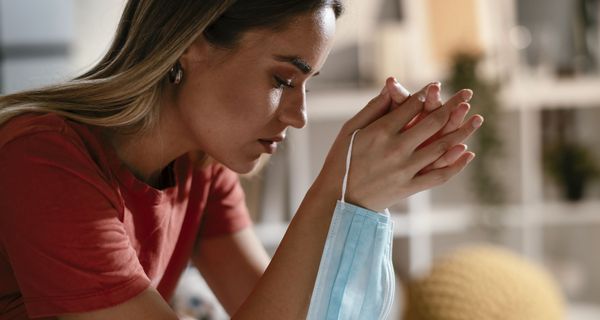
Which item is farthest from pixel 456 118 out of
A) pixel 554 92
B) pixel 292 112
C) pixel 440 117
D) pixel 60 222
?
pixel 554 92

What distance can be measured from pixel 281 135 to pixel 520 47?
274 cm

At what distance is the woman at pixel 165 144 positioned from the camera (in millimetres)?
1027

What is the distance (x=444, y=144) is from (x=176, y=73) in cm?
39

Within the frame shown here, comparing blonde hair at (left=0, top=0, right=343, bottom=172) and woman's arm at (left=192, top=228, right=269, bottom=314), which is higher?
blonde hair at (left=0, top=0, right=343, bottom=172)

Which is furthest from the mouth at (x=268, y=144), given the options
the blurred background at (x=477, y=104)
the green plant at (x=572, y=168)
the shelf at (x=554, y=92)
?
the green plant at (x=572, y=168)

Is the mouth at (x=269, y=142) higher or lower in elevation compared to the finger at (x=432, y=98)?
lower

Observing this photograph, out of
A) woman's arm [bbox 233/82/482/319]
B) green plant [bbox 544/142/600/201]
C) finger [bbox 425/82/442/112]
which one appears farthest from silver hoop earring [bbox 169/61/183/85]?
green plant [bbox 544/142/600/201]

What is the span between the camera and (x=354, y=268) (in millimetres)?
1096

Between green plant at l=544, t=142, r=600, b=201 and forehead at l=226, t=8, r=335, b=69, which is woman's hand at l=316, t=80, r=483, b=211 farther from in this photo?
green plant at l=544, t=142, r=600, b=201

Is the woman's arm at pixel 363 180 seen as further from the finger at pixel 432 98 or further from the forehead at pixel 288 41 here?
the forehead at pixel 288 41

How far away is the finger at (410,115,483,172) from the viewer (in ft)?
3.33

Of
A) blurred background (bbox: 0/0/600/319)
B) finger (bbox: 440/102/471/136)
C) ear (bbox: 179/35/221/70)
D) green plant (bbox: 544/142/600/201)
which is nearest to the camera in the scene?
finger (bbox: 440/102/471/136)

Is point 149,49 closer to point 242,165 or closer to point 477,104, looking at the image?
point 242,165

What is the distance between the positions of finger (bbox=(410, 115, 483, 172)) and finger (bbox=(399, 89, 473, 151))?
13 millimetres
